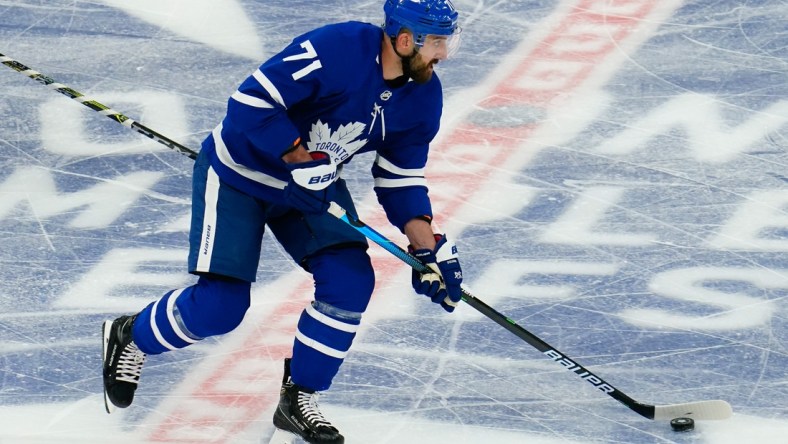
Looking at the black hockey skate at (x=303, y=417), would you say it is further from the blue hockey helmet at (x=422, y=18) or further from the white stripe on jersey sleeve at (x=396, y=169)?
the blue hockey helmet at (x=422, y=18)

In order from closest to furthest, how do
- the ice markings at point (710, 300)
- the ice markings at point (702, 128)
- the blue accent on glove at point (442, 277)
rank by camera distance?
1. the blue accent on glove at point (442, 277)
2. the ice markings at point (710, 300)
3. the ice markings at point (702, 128)

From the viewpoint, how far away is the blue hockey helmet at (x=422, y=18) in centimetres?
417

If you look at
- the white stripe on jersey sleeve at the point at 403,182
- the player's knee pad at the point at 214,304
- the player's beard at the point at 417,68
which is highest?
the player's beard at the point at 417,68

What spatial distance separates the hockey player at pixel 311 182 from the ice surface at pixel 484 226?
31 cm

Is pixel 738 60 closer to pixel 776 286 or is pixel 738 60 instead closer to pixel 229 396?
pixel 776 286

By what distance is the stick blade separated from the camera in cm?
451

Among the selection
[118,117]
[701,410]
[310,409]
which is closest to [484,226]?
[118,117]

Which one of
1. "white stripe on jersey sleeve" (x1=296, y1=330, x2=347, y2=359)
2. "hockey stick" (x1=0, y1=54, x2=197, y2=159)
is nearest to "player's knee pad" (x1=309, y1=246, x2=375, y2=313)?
"white stripe on jersey sleeve" (x1=296, y1=330, x2=347, y2=359)

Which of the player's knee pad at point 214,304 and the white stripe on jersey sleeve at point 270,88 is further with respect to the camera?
the player's knee pad at point 214,304

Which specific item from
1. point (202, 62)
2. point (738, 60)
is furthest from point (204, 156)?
point (738, 60)

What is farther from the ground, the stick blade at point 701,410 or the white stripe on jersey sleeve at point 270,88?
the white stripe on jersey sleeve at point 270,88

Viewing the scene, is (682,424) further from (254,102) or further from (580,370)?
(254,102)

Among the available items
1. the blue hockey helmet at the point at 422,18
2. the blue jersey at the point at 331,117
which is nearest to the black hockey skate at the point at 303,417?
the blue jersey at the point at 331,117

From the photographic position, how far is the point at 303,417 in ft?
14.4
